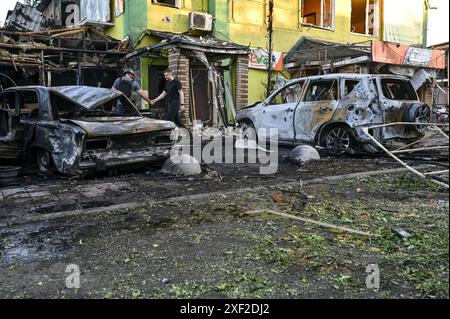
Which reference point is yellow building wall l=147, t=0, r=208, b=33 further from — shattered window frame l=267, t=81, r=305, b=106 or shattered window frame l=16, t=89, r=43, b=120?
shattered window frame l=16, t=89, r=43, b=120

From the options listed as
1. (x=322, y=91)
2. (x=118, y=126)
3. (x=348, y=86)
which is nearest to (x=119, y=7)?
(x=322, y=91)

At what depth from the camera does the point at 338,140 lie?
867 centimetres

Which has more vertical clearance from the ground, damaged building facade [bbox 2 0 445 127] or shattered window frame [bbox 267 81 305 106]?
damaged building facade [bbox 2 0 445 127]

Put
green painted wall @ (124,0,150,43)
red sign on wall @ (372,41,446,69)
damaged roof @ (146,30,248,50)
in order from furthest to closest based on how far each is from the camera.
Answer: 1. red sign on wall @ (372,41,446,69)
2. green painted wall @ (124,0,150,43)
3. damaged roof @ (146,30,248,50)

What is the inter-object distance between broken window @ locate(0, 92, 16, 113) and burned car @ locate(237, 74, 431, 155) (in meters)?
5.57

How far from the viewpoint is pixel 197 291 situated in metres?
2.82

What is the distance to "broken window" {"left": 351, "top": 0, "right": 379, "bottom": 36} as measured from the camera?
60.3 ft

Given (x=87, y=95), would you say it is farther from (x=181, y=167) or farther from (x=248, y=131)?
(x=248, y=131)

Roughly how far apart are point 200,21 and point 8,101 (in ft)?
23.6

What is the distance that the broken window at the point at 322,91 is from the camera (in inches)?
350

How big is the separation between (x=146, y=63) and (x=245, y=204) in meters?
9.16

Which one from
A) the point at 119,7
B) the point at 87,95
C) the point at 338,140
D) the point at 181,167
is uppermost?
the point at 119,7

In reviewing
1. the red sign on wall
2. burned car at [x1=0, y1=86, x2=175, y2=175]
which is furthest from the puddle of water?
the red sign on wall

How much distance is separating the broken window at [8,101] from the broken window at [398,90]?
281 inches
